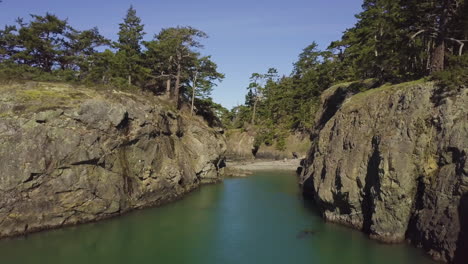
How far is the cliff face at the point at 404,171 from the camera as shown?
16.2 meters

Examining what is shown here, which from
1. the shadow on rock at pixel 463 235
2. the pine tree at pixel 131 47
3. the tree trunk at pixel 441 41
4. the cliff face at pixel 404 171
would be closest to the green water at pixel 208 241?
the cliff face at pixel 404 171

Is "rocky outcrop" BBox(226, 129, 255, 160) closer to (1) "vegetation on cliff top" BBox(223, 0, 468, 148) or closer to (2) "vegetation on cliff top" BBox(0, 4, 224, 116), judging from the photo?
(1) "vegetation on cliff top" BBox(223, 0, 468, 148)

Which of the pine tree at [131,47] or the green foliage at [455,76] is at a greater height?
the pine tree at [131,47]

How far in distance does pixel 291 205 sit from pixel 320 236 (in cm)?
895

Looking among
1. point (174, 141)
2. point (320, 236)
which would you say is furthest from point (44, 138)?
point (320, 236)

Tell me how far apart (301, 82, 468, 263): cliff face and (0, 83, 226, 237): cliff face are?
16.2 meters

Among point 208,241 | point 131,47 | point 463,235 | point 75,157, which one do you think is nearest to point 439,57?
point 463,235

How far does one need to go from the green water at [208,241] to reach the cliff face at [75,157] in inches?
57.8

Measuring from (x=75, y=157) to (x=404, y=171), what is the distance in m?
22.6

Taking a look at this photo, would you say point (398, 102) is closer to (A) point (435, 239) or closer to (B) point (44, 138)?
(A) point (435, 239)

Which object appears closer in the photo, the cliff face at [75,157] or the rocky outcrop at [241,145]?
the cliff face at [75,157]

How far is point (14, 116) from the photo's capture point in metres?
22.0

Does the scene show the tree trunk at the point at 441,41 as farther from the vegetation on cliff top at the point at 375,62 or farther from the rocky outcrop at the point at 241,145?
the rocky outcrop at the point at 241,145

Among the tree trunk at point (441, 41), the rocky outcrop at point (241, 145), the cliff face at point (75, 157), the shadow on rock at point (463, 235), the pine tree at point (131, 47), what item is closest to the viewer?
the shadow on rock at point (463, 235)
